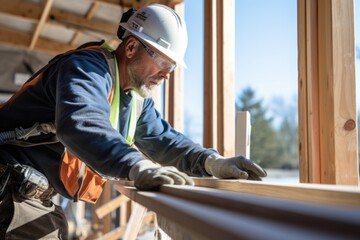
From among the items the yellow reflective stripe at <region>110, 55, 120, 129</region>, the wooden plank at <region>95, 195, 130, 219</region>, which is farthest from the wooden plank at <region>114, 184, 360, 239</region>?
the wooden plank at <region>95, 195, 130, 219</region>

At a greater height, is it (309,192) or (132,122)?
(132,122)

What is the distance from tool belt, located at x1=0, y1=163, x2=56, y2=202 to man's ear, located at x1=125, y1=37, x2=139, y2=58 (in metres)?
0.80

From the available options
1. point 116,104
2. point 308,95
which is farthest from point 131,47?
point 308,95

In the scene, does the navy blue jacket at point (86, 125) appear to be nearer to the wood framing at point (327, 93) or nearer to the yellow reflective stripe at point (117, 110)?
the yellow reflective stripe at point (117, 110)

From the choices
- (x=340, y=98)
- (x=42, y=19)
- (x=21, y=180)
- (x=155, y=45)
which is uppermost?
(x=42, y=19)

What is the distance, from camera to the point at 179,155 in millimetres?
2490

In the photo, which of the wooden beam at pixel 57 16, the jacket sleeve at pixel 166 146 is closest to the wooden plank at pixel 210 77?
the jacket sleeve at pixel 166 146

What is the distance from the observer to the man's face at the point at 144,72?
241cm

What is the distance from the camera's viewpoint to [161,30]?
2.40 m

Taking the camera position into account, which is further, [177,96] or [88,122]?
[177,96]

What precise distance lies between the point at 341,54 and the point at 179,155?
3.46 ft

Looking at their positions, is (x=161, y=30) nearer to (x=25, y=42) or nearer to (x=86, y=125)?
(x=86, y=125)

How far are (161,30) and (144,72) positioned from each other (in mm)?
250

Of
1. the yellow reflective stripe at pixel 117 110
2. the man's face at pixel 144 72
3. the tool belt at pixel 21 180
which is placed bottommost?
the tool belt at pixel 21 180
